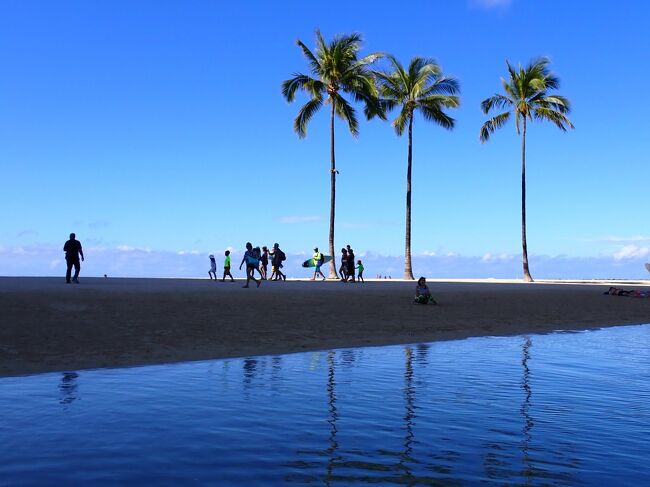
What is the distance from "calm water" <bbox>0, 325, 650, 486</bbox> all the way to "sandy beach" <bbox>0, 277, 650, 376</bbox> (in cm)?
183

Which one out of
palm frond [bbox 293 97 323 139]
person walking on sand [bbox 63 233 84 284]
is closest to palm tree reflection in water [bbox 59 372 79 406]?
person walking on sand [bbox 63 233 84 284]

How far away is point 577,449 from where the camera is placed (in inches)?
247

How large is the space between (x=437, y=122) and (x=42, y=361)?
39937 millimetres

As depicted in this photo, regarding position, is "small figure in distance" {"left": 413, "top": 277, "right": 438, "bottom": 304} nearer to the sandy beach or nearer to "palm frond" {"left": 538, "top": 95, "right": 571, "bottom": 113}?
the sandy beach

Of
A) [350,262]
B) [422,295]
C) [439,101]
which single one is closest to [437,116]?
[439,101]

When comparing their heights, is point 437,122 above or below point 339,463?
above

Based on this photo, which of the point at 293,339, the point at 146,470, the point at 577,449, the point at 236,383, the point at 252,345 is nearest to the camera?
the point at 146,470

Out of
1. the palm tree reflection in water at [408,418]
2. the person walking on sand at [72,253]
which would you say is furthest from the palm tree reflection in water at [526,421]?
the person walking on sand at [72,253]

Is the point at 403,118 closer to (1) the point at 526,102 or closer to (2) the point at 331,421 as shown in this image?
(1) the point at 526,102

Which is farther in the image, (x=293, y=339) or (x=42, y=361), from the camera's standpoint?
(x=293, y=339)

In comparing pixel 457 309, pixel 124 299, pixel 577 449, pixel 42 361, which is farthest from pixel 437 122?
pixel 577 449

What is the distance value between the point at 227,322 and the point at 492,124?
38449mm

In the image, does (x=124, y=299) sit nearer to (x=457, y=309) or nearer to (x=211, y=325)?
(x=211, y=325)

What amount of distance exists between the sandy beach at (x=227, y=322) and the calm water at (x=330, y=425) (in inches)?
72.0
